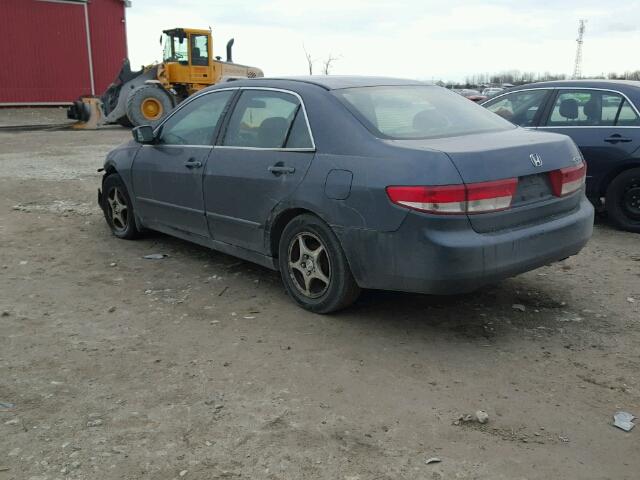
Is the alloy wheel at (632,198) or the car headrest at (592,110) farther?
the car headrest at (592,110)

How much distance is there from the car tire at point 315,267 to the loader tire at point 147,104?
52.8 ft

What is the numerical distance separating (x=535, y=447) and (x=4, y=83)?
29.2 meters

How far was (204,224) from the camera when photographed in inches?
202

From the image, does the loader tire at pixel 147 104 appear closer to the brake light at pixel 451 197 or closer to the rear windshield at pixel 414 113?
the rear windshield at pixel 414 113

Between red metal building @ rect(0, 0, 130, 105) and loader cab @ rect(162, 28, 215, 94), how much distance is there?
9.54 meters

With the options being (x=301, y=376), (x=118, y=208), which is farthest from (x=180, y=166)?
(x=301, y=376)

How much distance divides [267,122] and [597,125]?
13.4 ft

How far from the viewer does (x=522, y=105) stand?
288 inches

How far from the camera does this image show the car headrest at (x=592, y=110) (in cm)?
682

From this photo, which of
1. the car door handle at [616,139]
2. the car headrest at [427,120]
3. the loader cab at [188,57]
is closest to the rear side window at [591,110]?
the car door handle at [616,139]

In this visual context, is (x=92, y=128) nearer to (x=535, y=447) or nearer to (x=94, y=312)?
(x=94, y=312)

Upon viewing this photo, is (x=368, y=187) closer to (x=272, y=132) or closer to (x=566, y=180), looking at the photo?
(x=272, y=132)

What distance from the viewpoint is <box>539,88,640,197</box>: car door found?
6.59 metres

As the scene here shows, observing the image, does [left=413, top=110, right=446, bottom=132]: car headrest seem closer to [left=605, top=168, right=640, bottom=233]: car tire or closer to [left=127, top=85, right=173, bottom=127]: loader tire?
[left=605, top=168, right=640, bottom=233]: car tire
